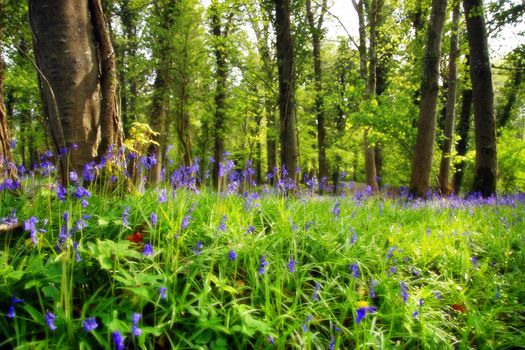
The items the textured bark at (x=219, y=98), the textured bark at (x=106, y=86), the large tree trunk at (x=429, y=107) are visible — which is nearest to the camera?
the textured bark at (x=106, y=86)

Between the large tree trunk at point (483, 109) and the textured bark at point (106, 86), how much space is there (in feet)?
25.2

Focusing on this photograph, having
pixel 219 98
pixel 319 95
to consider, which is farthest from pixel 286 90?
pixel 319 95

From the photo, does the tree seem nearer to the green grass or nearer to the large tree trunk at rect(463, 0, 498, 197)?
the green grass

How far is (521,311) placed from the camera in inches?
109

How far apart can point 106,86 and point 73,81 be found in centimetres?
32

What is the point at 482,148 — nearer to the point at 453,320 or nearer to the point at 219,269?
the point at 453,320

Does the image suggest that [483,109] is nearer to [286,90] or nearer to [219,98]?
[286,90]

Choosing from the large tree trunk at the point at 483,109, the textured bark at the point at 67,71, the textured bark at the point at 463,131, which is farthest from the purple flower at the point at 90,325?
the textured bark at the point at 463,131

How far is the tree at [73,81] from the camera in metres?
3.46

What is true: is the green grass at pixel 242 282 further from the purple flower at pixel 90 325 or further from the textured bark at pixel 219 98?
the textured bark at pixel 219 98

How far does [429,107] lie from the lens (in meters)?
7.55

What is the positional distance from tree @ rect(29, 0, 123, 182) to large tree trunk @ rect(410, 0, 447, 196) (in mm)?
6224

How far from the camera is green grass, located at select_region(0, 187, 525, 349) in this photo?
178 centimetres

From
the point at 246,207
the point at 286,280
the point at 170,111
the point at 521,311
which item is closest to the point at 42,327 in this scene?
the point at 286,280
